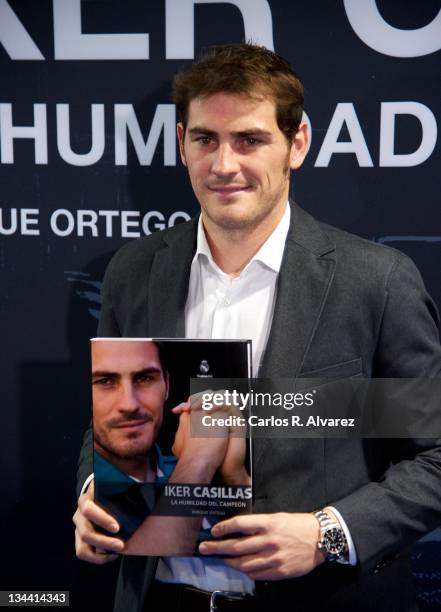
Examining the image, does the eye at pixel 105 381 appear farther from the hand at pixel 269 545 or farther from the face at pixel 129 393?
the hand at pixel 269 545

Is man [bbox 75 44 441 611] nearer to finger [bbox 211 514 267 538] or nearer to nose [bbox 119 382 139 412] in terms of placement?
finger [bbox 211 514 267 538]

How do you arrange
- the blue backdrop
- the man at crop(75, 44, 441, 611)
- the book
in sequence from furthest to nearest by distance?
the blue backdrop
the man at crop(75, 44, 441, 611)
the book

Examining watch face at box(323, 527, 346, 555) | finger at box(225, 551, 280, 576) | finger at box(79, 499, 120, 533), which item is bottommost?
finger at box(225, 551, 280, 576)

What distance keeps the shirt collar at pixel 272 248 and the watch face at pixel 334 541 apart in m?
0.57

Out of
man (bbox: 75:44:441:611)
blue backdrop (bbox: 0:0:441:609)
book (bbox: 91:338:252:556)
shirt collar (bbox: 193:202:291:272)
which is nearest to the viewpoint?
book (bbox: 91:338:252:556)

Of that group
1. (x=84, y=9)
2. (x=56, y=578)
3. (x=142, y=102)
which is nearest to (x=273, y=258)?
(x=142, y=102)

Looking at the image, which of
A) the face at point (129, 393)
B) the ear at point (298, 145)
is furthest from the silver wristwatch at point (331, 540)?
the ear at point (298, 145)

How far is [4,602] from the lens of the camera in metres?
2.19

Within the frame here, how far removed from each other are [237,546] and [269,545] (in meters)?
0.06

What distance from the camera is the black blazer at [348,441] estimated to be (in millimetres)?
1410

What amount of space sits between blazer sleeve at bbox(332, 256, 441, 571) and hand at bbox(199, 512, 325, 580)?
10 centimetres

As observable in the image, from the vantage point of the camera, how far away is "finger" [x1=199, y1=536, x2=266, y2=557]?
131 cm

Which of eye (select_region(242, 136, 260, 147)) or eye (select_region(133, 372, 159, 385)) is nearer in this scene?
eye (select_region(133, 372, 159, 385))

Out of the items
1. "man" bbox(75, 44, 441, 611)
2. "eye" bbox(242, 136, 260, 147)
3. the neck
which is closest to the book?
"man" bbox(75, 44, 441, 611)
